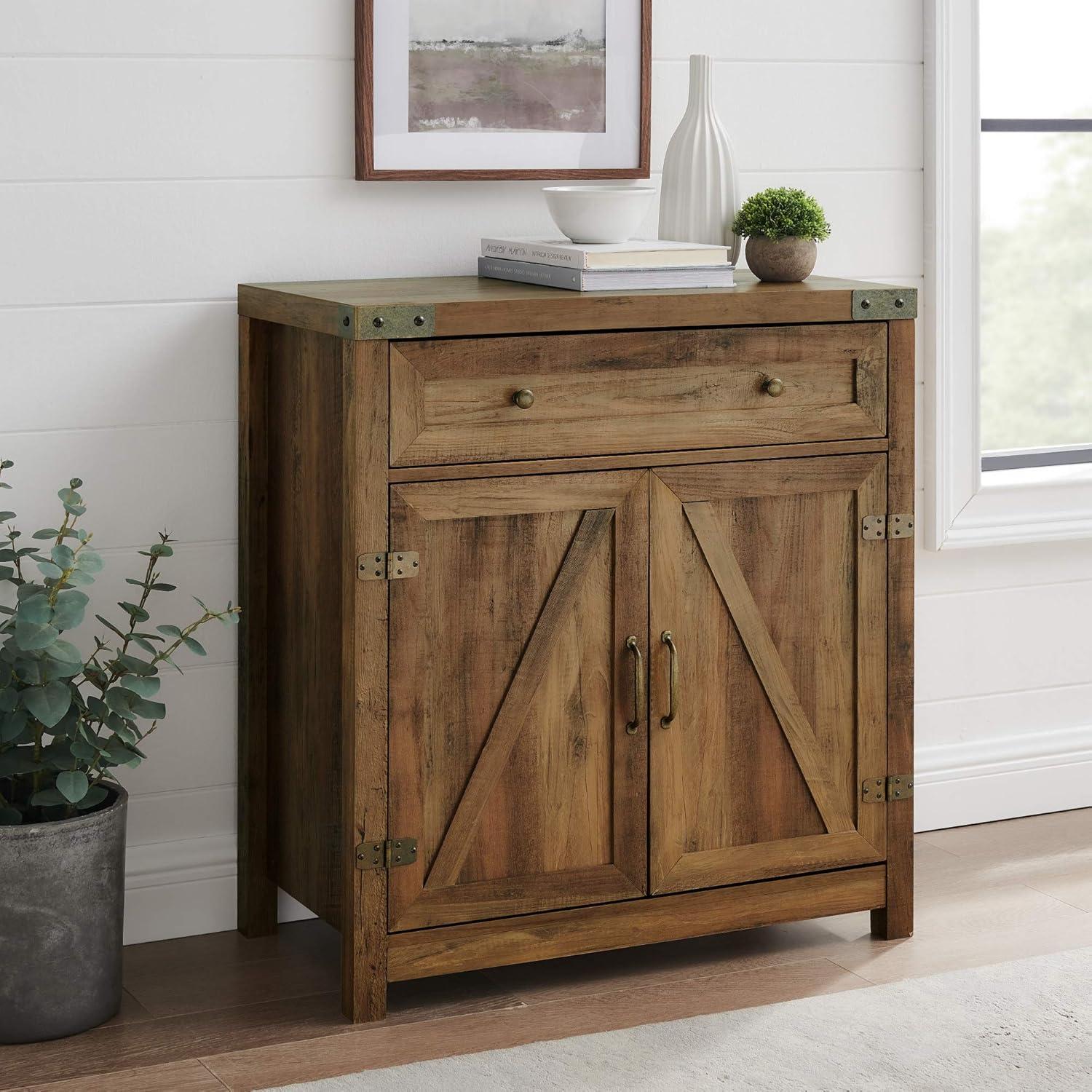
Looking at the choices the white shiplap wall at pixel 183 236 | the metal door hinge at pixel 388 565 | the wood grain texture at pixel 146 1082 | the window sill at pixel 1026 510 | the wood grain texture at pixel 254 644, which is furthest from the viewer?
the window sill at pixel 1026 510

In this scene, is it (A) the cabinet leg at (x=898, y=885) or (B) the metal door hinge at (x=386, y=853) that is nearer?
(B) the metal door hinge at (x=386, y=853)

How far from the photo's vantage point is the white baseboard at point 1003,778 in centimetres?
317

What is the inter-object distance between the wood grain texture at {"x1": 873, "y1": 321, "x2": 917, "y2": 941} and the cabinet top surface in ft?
0.34

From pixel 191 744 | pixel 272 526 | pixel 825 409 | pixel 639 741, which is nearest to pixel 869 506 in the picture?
pixel 825 409

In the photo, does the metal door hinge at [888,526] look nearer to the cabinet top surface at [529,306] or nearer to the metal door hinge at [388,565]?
the cabinet top surface at [529,306]

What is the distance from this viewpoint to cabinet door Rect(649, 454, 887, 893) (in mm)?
2428

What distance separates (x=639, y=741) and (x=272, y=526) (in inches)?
25.0

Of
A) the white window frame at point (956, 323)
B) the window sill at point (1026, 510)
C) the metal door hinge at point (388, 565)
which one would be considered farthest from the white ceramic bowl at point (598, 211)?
the window sill at point (1026, 510)

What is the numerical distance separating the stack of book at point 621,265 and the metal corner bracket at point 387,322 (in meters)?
0.27

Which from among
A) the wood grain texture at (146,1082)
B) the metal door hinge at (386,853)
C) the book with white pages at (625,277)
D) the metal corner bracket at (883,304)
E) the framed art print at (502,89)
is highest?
the framed art print at (502,89)

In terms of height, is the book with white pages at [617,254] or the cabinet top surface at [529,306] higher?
the book with white pages at [617,254]

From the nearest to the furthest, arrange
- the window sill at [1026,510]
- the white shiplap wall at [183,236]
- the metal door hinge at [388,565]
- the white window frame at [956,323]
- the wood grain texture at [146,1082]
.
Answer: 1. the wood grain texture at [146,1082]
2. the metal door hinge at [388,565]
3. the white shiplap wall at [183,236]
4. the white window frame at [956,323]
5. the window sill at [1026,510]

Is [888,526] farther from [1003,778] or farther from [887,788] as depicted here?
[1003,778]

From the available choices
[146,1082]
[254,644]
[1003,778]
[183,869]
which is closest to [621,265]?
[254,644]
